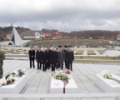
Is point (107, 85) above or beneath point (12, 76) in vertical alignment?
beneath

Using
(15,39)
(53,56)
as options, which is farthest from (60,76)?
(15,39)

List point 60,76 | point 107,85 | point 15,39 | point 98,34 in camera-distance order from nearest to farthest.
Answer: point 107,85, point 60,76, point 15,39, point 98,34

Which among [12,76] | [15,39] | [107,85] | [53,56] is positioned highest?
[15,39]

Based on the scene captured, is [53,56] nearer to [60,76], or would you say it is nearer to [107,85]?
[60,76]

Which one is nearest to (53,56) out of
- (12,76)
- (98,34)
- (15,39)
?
(12,76)

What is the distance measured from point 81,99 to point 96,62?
1161 cm

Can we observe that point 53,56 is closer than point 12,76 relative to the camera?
No

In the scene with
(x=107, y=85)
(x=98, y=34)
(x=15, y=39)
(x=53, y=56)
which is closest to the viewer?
(x=107, y=85)

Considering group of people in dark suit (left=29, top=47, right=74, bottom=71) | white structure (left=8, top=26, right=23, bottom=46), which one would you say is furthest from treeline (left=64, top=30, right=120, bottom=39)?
group of people in dark suit (left=29, top=47, right=74, bottom=71)

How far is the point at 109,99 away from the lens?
528 cm

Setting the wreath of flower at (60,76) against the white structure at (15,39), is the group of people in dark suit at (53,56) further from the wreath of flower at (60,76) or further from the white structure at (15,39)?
the white structure at (15,39)

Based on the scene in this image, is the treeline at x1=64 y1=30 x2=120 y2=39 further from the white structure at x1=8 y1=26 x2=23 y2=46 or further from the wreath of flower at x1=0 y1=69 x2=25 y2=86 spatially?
the wreath of flower at x1=0 y1=69 x2=25 y2=86

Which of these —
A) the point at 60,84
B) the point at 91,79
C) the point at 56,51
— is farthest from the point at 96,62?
the point at 60,84

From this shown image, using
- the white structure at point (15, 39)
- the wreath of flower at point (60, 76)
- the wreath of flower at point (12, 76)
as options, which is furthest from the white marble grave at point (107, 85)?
the white structure at point (15, 39)
